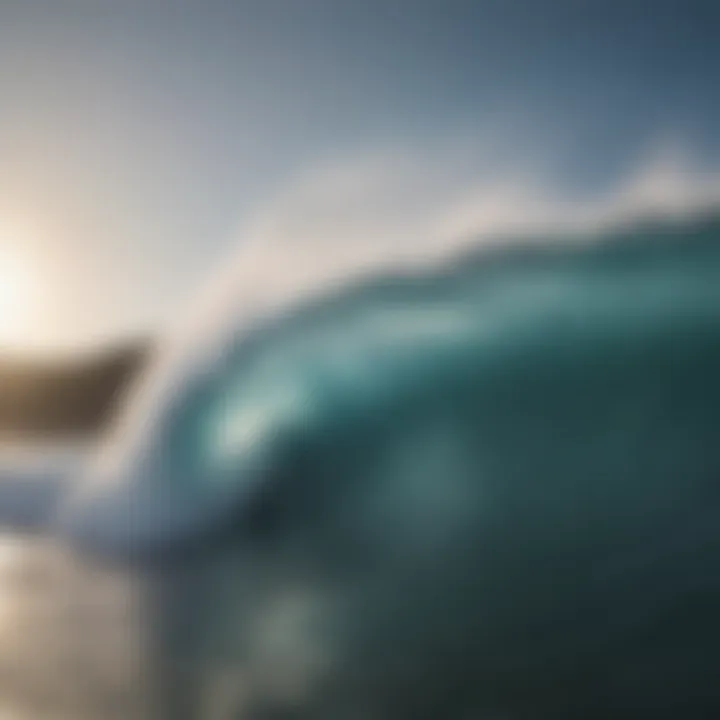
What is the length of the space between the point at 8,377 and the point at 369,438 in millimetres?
450

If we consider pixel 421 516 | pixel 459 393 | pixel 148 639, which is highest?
pixel 459 393

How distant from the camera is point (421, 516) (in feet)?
3.22

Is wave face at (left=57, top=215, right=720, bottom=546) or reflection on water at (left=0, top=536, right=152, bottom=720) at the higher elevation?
wave face at (left=57, top=215, right=720, bottom=546)

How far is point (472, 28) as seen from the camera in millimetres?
1016

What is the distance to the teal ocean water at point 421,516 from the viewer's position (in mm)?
953

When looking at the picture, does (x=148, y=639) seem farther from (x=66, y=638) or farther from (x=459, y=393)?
(x=459, y=393)

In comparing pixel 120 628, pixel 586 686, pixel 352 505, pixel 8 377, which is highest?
pixel 8 377

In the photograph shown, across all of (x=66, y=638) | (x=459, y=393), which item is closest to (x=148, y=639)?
(x=66, y=638)

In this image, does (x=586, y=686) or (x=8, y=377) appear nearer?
(x=586, y=686)

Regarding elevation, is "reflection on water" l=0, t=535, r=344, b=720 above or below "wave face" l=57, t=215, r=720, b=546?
below

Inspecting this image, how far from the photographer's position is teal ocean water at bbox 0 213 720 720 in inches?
37.5

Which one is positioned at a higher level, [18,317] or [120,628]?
[18,317]

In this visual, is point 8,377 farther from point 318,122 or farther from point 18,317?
point 318,122

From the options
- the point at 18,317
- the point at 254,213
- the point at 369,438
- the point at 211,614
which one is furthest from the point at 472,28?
the point at 211,614
